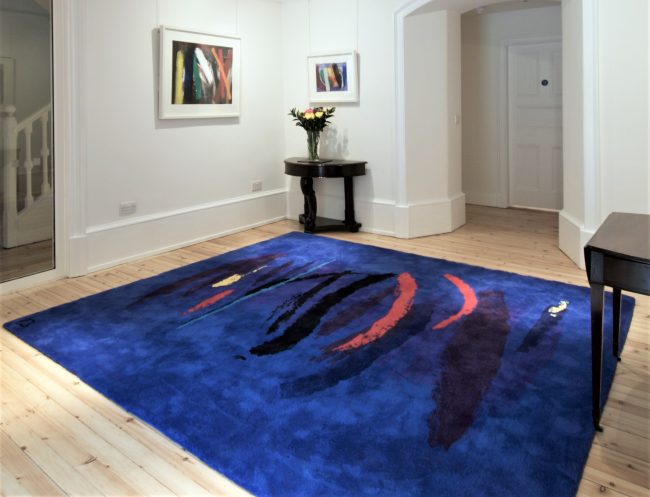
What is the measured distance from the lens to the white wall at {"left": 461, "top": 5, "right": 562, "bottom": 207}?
696 centimetres

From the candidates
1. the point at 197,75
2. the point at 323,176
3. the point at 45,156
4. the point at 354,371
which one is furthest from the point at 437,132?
the point at 45,156

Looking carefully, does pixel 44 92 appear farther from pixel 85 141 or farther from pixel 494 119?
pixel 494 119

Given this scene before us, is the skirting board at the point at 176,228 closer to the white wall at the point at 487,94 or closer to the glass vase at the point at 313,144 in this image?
the glass vase at the point at 313,144

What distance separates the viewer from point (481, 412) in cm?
241

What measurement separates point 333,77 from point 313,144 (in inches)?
30.5

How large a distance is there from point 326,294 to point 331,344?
2.83 ft

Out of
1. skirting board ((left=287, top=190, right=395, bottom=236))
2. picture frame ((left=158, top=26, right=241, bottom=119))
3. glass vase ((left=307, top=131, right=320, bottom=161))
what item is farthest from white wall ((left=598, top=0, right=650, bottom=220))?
picture frame ((left=158, top=26, right=241, bottom=119))

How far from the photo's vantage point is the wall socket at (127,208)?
489cm

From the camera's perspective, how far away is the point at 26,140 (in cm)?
416

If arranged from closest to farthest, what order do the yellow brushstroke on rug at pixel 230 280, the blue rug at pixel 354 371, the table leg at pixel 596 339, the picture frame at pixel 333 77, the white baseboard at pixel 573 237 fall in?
the blue rug at pixel 354 371
the table leg at pixel 596 339
the yellow brushstroke on rug at pixel 230 280
the white baseboard at pixel 573 237
the picture frame at pixel 333 77

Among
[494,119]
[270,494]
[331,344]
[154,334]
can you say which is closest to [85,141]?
[154,334]

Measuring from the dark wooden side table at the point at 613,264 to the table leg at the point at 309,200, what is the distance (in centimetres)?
383

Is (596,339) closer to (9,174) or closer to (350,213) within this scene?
(350,213)

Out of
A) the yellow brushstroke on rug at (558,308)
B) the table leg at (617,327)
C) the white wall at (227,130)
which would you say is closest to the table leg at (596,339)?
the table leg at (617,327)
